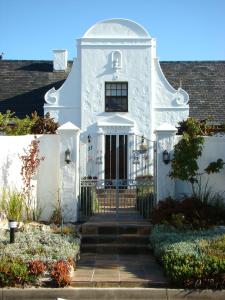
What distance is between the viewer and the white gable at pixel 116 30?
70.8ft

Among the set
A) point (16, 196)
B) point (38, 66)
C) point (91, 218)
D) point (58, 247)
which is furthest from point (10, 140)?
point (38, 66)

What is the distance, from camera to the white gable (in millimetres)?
21587

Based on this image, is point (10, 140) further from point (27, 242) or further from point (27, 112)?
point (27, 112)

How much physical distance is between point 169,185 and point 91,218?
2302 mm

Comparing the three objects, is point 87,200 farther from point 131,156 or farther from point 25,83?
point 25,83

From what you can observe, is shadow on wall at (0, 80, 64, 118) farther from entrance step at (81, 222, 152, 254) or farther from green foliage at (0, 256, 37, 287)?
green foliage at (0, 256, 37, 287)

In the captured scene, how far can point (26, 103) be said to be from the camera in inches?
914

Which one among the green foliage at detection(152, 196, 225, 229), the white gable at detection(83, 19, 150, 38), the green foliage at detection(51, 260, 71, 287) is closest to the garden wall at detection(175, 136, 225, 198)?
the green foliage at detection(152, 196, 225, 229)

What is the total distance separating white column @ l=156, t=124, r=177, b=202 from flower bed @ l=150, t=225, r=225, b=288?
7.87 feet

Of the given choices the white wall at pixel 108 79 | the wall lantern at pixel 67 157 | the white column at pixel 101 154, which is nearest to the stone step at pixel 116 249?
the wall lantern at pixel 67 157

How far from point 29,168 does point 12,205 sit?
115cm

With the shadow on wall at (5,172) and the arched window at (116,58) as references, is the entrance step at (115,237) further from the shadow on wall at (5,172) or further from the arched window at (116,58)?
the arched window at (116,58)

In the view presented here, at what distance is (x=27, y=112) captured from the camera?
894 inches

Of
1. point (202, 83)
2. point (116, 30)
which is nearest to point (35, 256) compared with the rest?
point (116, 30)
